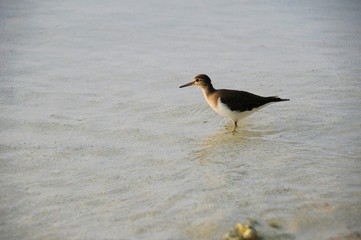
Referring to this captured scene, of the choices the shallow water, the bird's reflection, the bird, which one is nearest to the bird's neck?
the bird

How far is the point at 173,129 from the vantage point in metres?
6.97

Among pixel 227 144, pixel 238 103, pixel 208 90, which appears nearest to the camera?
pixel 227 144

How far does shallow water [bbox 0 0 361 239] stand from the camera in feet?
15.2

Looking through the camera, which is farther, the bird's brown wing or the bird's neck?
the bird's neck

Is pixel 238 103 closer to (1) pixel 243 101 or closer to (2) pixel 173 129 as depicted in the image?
(1) pixel 243 101

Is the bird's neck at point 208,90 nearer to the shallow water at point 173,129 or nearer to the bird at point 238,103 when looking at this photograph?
the bird at point 238,103

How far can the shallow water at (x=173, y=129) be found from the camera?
4.62m

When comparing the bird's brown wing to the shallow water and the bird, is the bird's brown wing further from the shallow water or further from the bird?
the shallow water

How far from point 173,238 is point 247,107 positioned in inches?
120

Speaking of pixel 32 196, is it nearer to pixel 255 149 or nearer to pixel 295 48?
pixel 255 149

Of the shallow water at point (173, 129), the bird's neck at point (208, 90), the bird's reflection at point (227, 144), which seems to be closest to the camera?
the shallow water at point (173, 129)

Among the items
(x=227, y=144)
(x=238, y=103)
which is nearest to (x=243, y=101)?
(x=238, y=103)

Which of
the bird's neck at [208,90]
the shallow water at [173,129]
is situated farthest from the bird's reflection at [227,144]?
the bird's neck at [208,90]

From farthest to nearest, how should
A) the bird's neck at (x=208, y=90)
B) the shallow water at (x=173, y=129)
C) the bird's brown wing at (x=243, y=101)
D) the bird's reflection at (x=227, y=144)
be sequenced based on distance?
the bird's neck at (x=208, y=90)
the bird's brown wing at (x=243, y=101)
the bird's reflection at (x=227, y=144)
the shallow water at (x=173, y=129)
